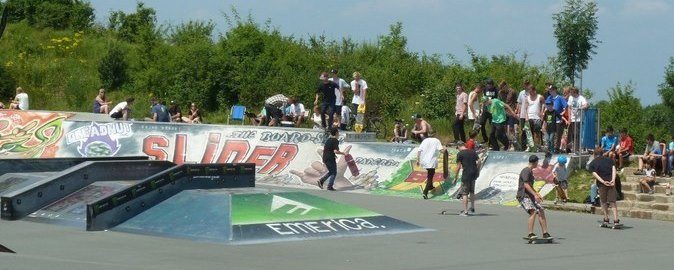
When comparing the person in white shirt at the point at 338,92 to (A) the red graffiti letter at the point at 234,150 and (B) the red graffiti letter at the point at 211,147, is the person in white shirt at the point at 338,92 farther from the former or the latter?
(B) the red graffiti letter at the point at 211,147

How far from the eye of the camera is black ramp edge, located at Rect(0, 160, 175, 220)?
20.4 m

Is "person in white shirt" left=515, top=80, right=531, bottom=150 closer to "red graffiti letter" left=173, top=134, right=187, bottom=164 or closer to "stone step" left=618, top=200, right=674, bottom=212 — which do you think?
"stone step" left=618, top=200, right=674, bottom=212

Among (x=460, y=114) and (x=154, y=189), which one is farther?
(x=460, y=114)

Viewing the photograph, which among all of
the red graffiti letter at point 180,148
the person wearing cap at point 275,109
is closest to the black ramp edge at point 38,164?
the red graffiti letter at point 180,148

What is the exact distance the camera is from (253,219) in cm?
1853

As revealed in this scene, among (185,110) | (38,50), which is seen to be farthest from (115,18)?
(185,110)

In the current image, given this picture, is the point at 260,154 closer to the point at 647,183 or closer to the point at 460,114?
the point at 460,114

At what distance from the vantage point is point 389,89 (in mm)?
44531

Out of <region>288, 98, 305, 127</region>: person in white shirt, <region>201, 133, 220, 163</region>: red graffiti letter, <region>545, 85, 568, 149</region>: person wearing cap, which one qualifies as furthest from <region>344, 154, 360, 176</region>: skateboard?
<region>545, 85, 568, 149</region>: person wearing cap

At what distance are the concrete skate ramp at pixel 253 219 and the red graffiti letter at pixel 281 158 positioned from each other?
9584 millimetres

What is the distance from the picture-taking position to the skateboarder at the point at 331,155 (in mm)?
27203

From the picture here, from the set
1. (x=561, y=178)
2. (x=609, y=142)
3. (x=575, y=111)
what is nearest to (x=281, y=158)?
(x=575, y=111)

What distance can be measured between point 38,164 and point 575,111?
1222 centimetres

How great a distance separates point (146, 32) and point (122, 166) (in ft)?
100.0
